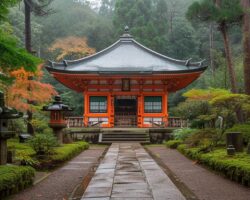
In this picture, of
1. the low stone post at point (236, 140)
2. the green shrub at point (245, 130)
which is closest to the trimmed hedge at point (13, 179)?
the low stone post at point (236, 140)

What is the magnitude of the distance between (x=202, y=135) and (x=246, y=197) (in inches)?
284

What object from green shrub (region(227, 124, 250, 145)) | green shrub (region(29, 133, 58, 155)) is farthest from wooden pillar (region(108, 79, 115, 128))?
green shrub (region(29, 133, 58, 155))

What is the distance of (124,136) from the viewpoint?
885 inches

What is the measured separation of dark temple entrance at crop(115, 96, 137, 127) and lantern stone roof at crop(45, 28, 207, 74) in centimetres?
271

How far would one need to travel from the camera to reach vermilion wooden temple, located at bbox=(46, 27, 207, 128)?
82.1 feet

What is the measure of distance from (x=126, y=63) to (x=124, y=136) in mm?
7601

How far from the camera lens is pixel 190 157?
1337 cm

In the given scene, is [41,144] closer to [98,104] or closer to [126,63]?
[98,104]

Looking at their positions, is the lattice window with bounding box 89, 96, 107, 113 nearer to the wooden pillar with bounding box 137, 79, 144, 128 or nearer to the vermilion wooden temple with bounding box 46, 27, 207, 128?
the vermilion wooden temple with bounding box 46, 27, 207, 128

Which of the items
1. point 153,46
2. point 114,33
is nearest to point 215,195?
point 153,46

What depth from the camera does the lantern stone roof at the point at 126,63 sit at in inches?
986

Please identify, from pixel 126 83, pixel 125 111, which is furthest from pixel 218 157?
pixel 125 111

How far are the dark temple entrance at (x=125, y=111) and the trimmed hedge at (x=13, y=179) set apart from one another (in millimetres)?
20024

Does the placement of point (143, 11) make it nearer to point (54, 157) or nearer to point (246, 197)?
point (54, 157)
